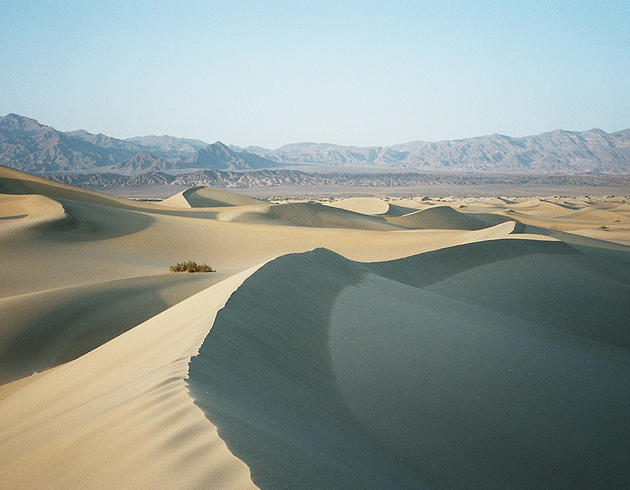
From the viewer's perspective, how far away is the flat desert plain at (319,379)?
314 centimetres

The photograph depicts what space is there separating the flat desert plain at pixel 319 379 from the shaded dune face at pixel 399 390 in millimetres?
25

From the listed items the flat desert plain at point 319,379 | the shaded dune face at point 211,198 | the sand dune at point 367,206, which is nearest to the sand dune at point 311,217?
the sand dune at point 367,206

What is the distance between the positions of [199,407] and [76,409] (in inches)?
68.2

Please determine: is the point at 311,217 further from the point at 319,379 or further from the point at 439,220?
the point at 319,379

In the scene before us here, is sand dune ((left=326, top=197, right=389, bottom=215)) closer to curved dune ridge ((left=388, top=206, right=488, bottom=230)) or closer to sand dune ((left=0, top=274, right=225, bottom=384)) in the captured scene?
curved dune ridge ((left=388, top=206, right=488, bottom=230))

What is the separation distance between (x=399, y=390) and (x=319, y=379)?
90 cm

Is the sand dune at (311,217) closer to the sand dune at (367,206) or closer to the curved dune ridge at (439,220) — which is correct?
the curved dune ridge at (439,220)

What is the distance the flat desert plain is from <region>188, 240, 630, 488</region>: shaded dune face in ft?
0.08

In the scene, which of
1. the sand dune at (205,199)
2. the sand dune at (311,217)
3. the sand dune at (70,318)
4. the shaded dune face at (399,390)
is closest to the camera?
the shaded dune face at (399,390)

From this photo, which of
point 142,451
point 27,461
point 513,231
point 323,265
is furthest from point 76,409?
point 513,231

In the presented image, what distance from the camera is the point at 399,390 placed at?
5527 mm

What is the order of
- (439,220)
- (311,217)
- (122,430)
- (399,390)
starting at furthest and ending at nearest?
1. (439,220)
2. (311,217)
3. (399,390)
4. (122,430)

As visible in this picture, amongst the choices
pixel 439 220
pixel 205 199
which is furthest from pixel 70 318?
pixel 205 199

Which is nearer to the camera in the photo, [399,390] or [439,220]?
[399,390]
